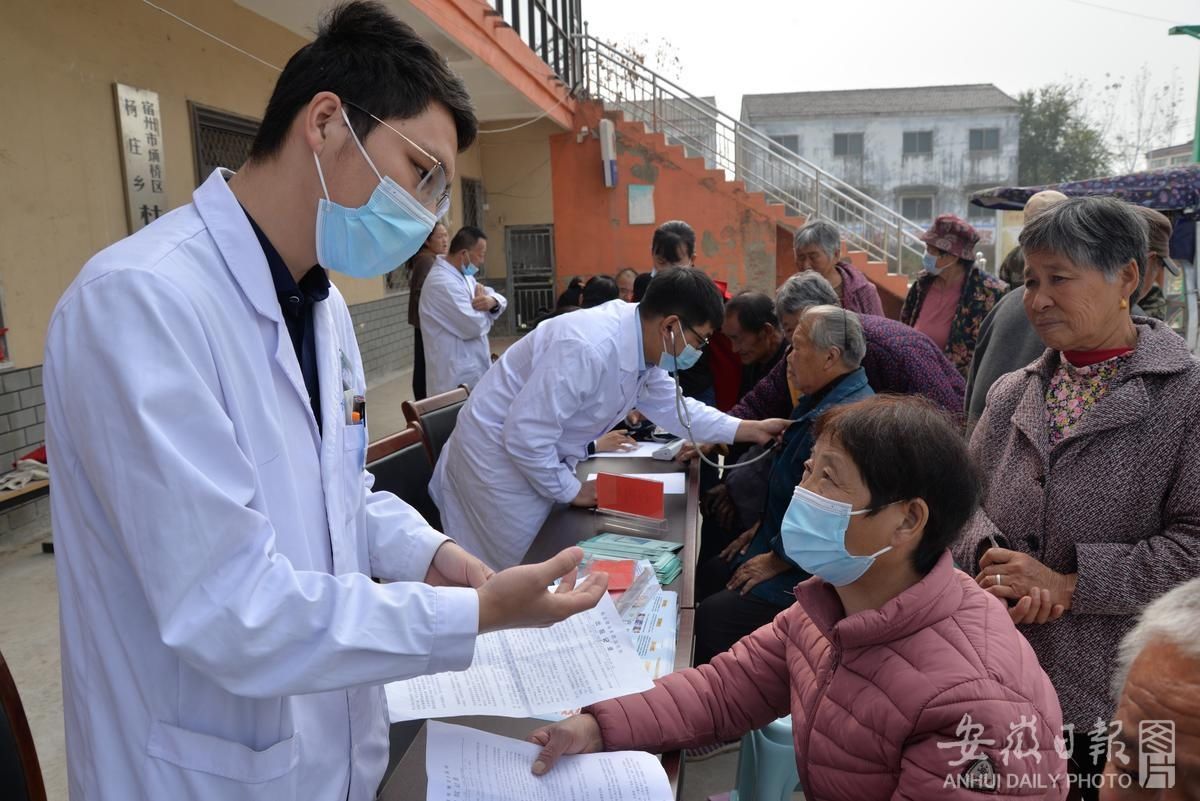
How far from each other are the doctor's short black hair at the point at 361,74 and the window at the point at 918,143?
28624 millimetres

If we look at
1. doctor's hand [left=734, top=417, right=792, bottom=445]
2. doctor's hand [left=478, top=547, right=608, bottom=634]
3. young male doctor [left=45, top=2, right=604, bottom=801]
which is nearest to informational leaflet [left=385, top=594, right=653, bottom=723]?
young male doctor [left=45, top=2, right=604, bottom=801]

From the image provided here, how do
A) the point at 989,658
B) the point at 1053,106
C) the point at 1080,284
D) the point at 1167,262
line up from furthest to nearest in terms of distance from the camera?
the point at 1053,106 → the point at 1167,262 → the point at 1080,284 → the point at 989,658

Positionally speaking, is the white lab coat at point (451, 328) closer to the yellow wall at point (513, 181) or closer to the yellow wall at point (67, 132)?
the yellow wall at point (67, 132)

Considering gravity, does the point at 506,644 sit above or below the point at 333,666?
below

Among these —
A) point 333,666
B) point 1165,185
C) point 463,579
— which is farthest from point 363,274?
point 1165,185

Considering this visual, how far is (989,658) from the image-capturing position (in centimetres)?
115

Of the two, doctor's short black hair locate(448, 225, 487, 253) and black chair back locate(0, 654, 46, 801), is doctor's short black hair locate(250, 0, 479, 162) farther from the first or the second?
doctor's short black hair locate(448, 225, 487, 253)

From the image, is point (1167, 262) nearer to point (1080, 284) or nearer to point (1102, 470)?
point (1080, 284)

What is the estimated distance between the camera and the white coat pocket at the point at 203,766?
35.6 inches

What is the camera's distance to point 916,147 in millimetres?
26672

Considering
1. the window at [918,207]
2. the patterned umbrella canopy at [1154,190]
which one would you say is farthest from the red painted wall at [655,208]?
the window at [918,207]

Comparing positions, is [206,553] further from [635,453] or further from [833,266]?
[833,266]

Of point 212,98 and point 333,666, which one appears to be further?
point 212,98

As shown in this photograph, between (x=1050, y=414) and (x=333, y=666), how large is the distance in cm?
150
